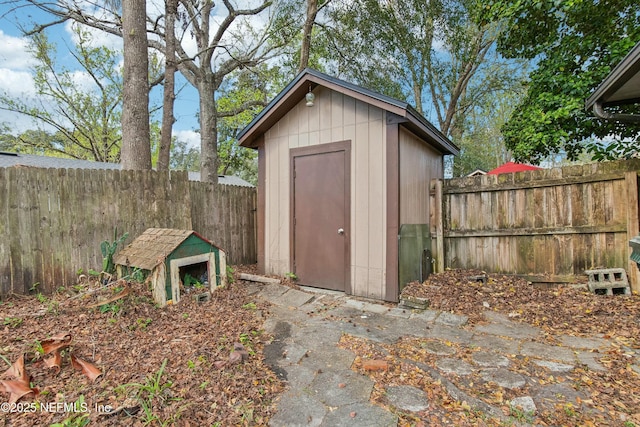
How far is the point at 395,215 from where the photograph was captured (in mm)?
4055

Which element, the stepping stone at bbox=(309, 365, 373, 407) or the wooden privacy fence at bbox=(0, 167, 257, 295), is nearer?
the stepping stone at bbox=(309, 365, 373, 407)

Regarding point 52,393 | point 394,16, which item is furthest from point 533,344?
point 394,16

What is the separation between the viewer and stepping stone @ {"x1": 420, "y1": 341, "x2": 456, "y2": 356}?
2773mm

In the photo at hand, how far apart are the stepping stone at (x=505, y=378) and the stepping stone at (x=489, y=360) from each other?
8 cm

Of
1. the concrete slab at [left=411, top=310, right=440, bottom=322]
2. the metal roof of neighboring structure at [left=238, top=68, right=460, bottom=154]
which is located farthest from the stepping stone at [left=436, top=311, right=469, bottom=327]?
the metal roof of neighboring structure at [left=238, top=68, right=460, bottom=154]

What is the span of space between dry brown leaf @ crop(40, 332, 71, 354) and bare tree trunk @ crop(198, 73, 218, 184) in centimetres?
733

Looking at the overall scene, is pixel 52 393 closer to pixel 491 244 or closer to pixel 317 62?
pixel 491 244

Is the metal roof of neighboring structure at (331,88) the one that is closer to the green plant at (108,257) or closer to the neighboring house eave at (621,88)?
the neighboring house eave at (621,88)

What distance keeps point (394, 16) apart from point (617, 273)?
10.1 meters

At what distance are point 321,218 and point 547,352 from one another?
3.06 m

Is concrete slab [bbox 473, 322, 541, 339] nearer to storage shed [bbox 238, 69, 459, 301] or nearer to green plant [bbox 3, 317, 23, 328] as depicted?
storage shed [bbox 238, 69, 459, 301]

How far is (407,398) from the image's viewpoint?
2109 mm

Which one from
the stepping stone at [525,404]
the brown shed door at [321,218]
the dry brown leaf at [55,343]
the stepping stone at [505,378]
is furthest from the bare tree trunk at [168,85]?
the stepping stone at [525,404]

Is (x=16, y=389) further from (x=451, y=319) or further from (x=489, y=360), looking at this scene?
(x=451, y=319)
